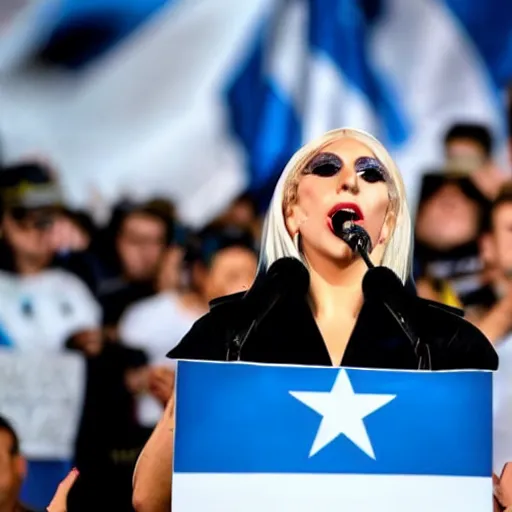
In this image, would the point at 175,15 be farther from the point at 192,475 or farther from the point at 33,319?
the point at 192,475

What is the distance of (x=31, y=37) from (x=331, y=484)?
5.58 meters

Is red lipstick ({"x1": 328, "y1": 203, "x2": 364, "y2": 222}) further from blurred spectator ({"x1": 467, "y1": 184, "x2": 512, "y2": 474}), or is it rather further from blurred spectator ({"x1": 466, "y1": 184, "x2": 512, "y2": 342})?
blurred spectator ({"x1": 466, "y1": 184, "x2": 512, "y2": 342})

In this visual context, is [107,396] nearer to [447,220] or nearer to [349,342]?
[447,220]

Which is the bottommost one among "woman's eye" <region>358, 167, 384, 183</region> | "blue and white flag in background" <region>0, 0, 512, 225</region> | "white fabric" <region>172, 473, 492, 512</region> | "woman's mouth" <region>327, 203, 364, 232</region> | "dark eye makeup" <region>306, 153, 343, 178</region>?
"white fabric" <region>172, 473, 492, 512</region>

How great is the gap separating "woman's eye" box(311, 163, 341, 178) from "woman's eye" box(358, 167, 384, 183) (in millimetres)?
54

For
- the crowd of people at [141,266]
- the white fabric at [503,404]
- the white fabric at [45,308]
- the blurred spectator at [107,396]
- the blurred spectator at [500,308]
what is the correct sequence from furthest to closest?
the white fabric at [45,308]
the crowd of people at [141,266]
the blurred spectator at [107,396]
the blurred spectator at [500,308]
the white fabric at [503,404]

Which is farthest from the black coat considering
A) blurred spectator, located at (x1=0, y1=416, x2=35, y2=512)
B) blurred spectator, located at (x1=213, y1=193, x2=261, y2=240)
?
blurred spectator, located at (x1=213, y1=193, x2=261, y2=240)

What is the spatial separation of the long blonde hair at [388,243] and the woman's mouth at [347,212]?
0.10 meters

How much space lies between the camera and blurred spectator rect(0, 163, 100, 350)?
6332 mm

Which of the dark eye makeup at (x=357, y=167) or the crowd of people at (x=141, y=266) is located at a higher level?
the crowd of people at (x=141, y=266)

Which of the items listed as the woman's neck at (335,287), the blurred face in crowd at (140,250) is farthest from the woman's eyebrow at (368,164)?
the blurred face in crowd at (140,250)

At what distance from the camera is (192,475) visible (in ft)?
9.00

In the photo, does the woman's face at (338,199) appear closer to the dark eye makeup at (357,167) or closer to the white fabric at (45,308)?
the dark eye makeup at (357,167)

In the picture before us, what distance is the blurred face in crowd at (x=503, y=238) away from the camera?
5680mm
